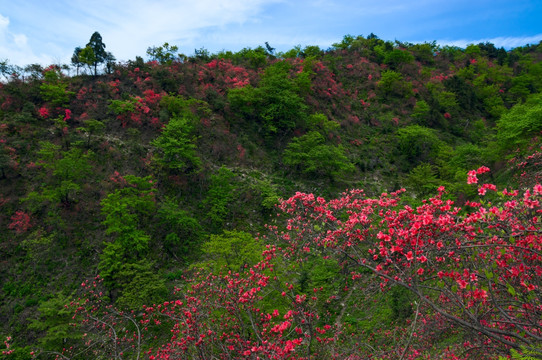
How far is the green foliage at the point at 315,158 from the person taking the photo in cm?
2022

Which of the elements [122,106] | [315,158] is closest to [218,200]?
[315,158]

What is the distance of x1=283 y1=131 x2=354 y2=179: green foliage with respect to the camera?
20219 millimetres

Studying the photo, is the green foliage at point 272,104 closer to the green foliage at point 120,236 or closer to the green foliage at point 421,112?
the green foliage at point 120,236

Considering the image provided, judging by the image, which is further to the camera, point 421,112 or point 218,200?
point 421,112

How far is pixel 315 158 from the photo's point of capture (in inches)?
820

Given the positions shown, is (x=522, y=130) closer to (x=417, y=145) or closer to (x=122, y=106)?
(x=417, y=145)

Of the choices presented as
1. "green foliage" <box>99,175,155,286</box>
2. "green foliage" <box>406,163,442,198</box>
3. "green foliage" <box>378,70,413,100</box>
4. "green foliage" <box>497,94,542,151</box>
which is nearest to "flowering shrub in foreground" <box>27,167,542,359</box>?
"green foliage" <box>99,175,155,286</box>

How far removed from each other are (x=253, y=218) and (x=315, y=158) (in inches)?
289

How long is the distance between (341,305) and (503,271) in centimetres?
923

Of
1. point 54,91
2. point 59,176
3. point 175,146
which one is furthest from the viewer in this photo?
point 54,91

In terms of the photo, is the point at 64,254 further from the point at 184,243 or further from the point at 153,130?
the point at 153,130

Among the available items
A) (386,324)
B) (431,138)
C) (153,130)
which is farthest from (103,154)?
(431,138)

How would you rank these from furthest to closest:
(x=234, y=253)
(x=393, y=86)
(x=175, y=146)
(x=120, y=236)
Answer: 1. (x=393, y=86)
2. (x=175, y=146)
3. (x=120, y=236)
4. (x=234, y=253)

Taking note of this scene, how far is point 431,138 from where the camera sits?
2477 centimetres
